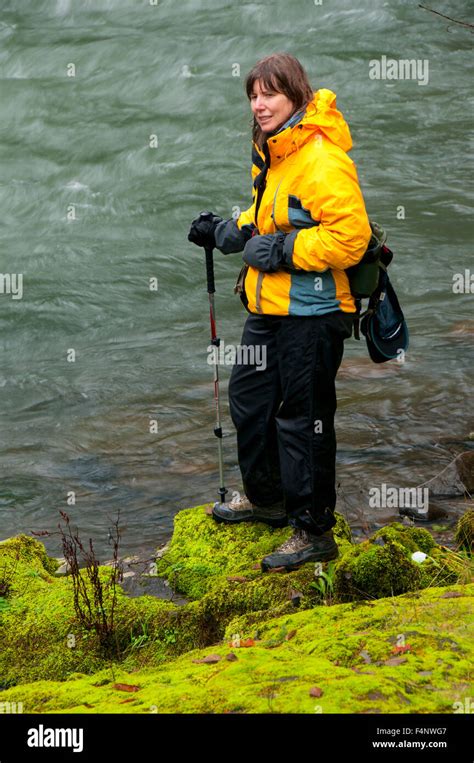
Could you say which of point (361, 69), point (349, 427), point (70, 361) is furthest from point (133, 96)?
point (349, 427)

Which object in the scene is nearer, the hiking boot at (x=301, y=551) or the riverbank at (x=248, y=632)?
the riverbank at (x=248, y=632)

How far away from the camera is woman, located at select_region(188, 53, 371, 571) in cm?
487

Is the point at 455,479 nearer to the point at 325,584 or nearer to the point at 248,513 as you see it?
the point at 248,513

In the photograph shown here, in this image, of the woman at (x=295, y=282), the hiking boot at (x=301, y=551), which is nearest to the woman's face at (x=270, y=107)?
the woman at (x=295, y=282)

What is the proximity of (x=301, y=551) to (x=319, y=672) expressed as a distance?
1694 millimetres

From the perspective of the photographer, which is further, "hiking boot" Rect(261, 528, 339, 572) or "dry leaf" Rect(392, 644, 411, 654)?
"hiking boot" Rect(261, 528, 339, 572)

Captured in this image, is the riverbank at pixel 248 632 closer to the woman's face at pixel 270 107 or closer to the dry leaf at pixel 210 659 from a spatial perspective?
the dry leaf at pixel 210 659

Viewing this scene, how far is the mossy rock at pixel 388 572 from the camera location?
5.07 meters

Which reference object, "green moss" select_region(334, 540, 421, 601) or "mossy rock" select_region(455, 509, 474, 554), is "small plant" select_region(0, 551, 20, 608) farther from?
"mossy rock" select_region(455, 509, 474, 554)

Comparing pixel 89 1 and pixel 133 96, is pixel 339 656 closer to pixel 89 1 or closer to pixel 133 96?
pixel 133 96

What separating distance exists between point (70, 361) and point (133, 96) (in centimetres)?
955

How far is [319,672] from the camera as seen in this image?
3.82 m

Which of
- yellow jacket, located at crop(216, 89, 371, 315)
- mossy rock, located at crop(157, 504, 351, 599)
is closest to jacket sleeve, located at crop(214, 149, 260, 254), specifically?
yellow jacket, located at crop(216, 89, 371, 315)

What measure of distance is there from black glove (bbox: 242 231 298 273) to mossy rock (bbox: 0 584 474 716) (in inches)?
70.6
